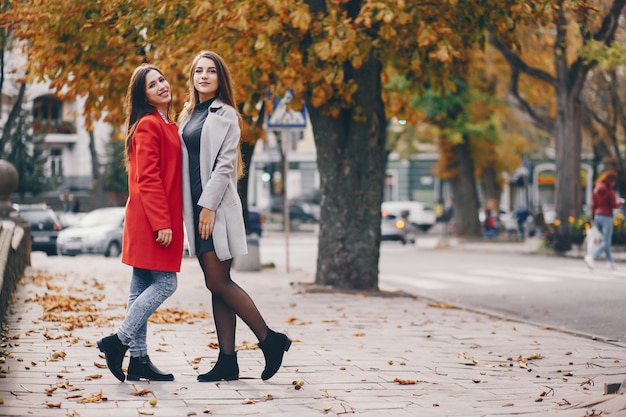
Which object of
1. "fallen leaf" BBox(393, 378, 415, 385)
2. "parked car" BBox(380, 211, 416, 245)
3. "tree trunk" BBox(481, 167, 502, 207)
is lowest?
"parked car" BBox(380, 211, 416, 245)

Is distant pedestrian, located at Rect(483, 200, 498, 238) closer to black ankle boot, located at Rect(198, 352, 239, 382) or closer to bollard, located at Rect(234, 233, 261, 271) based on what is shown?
bollard, located at Rect(234, 233, 261, 271)

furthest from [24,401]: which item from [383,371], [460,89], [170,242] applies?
[460,89]

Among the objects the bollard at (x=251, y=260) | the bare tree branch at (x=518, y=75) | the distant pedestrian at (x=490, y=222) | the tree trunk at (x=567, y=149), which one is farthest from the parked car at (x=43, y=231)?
the distant pedestrian at (x=490, y=222)

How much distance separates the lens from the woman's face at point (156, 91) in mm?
7059

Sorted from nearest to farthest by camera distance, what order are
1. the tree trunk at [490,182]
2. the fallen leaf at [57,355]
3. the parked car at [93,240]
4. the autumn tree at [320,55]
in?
1. the fallen leaf at [57,355]
2. the autumn tree at [320,55]
3. the parked car at [93,240]
4. the tree trunk at [490,182]

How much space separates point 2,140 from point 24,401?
61.5 feet

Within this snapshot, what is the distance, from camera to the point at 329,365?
788 centimetres

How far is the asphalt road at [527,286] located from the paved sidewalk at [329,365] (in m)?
1.00

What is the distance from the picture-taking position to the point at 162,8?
41.8ft

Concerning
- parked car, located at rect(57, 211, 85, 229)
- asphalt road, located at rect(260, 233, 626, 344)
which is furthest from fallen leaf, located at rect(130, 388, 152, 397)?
parked car, located at rect(57, 211, 85, 229)

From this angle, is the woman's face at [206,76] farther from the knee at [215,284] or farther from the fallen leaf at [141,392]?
the fallen leaf at [141,392]

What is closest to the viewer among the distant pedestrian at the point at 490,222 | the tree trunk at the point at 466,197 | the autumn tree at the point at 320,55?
the autumn tree at the point at 320,55

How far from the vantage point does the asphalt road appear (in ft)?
40.6

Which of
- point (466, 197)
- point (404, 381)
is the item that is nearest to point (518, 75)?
point (466, 197)
